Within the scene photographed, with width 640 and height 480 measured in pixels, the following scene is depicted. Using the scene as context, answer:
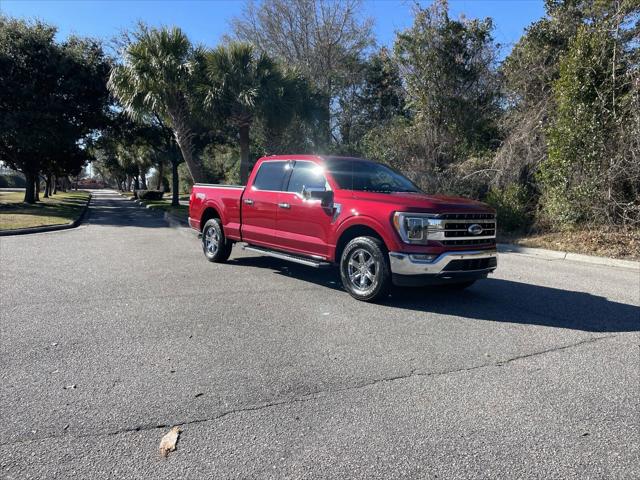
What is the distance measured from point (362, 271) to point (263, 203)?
2.41 m

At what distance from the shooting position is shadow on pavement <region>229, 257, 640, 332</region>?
5.71 metres

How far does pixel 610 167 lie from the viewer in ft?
38.4

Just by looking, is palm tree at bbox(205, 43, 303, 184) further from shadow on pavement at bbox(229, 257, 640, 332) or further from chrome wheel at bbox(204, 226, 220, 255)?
shadow on pavement at bbox(229, 257, 640, 332)

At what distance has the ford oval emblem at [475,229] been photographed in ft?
20.4

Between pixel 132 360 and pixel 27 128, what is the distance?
20.2 m

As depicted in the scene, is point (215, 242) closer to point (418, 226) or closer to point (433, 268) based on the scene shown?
point (418, 226)

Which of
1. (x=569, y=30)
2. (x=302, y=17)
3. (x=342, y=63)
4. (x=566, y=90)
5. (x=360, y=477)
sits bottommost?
(x=360, y=477)

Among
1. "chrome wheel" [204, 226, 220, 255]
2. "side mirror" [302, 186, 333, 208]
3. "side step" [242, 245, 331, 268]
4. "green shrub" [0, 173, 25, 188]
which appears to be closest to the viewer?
"side mirror" [302, 186, 333, 208]

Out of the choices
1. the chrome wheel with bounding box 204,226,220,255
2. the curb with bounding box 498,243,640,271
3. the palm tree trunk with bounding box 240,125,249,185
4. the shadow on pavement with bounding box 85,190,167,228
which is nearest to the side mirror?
the chrome wheel with bounding box 204,226,220,255

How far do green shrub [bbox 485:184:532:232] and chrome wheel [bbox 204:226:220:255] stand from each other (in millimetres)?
9129

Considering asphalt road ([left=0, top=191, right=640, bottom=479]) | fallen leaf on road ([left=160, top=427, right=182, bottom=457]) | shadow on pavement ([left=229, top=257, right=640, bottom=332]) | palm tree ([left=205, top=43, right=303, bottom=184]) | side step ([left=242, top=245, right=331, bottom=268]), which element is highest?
palm tree ([left=205, top=43, right=303, bottom=184])

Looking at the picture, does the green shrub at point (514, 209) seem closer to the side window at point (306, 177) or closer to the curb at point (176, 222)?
the side window at point (306, 177)

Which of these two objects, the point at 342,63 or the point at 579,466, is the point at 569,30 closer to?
the point at 342,63

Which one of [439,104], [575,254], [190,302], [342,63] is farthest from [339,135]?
[190,302]
